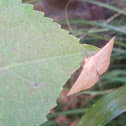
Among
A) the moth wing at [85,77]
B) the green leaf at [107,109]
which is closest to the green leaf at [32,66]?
the moth wing at [85,77]

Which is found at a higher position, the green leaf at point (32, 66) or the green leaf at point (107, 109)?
the green leaf at point (32, 66)

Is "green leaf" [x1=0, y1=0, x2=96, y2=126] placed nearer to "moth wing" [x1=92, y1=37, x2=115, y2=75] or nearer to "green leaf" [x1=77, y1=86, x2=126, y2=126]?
"moth wing" [x1=92, y1=37, x2=115, y2=75]

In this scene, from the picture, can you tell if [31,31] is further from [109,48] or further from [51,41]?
[109,48]

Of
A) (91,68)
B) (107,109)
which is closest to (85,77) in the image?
(91,68)

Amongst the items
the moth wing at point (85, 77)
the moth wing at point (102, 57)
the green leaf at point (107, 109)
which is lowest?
the green leaf at point (107, 109)

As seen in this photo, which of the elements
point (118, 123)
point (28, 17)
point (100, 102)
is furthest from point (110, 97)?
point (118, 123)

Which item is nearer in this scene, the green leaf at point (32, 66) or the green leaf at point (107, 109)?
the green leaf at point (32, 66)

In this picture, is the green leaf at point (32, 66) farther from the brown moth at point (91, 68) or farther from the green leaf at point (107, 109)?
the green leaf at point (107, 109)

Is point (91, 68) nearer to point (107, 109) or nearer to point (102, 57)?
point (102, 57)
